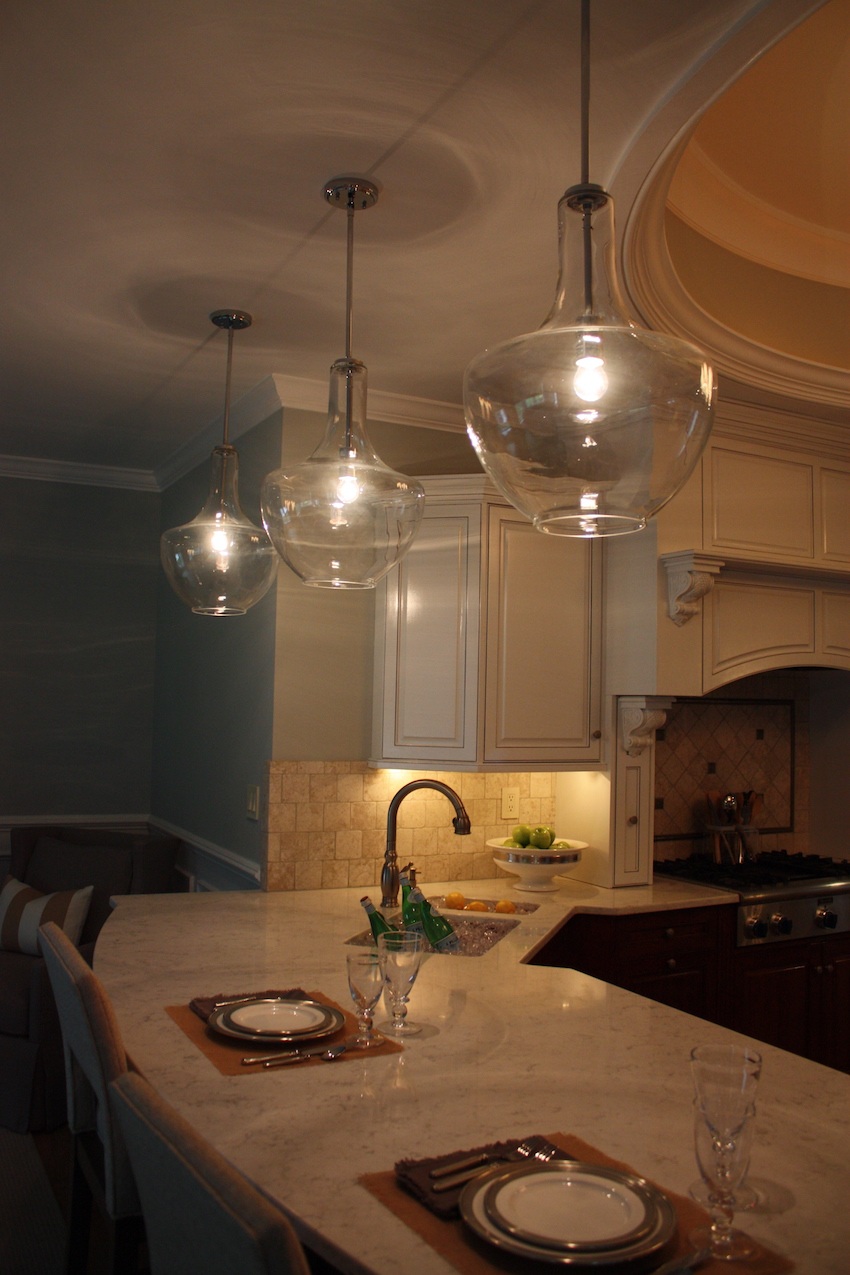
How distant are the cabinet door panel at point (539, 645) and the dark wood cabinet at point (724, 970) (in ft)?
2.05

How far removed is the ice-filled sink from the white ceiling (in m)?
1.76

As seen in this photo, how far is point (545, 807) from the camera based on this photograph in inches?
151

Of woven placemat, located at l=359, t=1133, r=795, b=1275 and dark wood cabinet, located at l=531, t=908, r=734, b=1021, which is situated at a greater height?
woven placemat, located at l=359, t=1133, r=795, b=1275

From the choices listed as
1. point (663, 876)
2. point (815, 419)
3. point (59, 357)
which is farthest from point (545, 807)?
point (59, 357)

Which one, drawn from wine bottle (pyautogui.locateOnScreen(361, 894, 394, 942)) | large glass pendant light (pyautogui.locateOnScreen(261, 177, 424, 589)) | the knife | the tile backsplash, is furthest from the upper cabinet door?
the knife

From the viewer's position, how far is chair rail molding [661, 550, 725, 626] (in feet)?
11.1

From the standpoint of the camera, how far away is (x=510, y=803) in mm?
3773

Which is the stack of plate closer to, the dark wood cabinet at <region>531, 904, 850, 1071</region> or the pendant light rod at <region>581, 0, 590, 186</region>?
the pendant light rod at <region>581, 0, 590, 186</region>

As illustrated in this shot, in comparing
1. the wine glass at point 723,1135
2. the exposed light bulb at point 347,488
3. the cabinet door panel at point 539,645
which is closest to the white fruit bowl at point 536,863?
A: the cabinet door panel at point 539,645

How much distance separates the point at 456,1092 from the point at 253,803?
2.02 m

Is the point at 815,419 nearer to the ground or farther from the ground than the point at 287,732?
farther from the ground

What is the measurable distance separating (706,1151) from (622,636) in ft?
8.11

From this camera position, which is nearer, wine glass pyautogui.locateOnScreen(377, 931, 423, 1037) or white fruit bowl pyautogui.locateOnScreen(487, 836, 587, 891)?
wine glass pyautogui.locateOnScreen(377, 931, 423, 1037)

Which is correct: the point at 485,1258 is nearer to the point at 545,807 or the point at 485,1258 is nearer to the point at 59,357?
the point at 545,807
